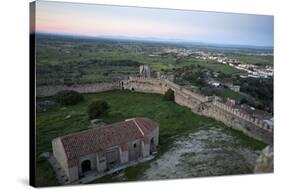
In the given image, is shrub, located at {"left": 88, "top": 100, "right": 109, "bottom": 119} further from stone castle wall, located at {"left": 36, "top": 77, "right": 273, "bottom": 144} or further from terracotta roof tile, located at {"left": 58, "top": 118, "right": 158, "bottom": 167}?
stone castle wall, located at {"left": 36, "top": 77, "right": 273, "bottom": 144}

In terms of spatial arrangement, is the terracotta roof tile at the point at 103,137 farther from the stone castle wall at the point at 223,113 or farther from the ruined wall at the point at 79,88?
the stone castle wall at the point at 223,113

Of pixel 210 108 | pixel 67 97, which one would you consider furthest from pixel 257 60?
pixel 67 97

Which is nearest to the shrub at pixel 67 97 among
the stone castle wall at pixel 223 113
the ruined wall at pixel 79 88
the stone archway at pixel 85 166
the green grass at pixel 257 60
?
the ruined wall at pixel 79 88

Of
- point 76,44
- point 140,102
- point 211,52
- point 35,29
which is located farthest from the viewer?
point 211,52

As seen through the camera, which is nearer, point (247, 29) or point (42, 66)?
point (42, 66)

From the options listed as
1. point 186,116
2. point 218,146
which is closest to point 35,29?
point 186,116

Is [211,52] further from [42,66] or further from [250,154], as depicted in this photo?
[42,66]

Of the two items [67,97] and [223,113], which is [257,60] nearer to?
[223,113]
